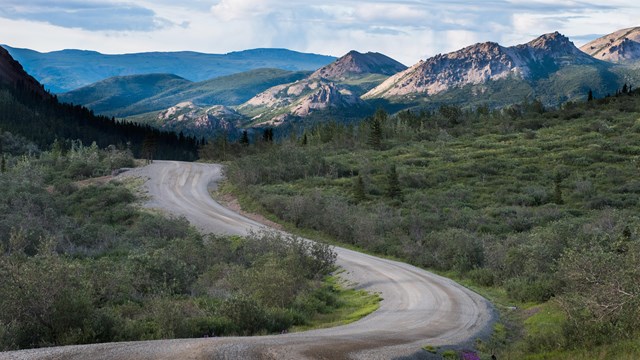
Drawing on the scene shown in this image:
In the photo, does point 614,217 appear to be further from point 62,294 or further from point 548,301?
point 62,294

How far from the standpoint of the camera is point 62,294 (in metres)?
16.7

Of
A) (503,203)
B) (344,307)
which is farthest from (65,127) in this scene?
(344,307)

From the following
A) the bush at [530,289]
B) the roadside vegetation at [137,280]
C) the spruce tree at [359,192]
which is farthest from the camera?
the spruce tree at [359,192]

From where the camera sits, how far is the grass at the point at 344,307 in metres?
21.6

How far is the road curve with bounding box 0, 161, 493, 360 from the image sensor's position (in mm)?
13602

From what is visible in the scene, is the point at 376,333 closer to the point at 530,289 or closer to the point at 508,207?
the point at 530,289

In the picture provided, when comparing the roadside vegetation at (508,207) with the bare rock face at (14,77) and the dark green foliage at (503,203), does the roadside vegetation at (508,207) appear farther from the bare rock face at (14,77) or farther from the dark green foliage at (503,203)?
the bare rock face at (14,77)

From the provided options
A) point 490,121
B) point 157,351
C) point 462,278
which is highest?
point 490,121

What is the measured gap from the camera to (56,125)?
14050cm

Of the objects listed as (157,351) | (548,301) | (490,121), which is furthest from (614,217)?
(490,121)

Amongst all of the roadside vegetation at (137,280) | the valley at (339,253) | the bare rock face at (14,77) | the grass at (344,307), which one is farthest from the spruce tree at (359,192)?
the bare rock face at (14,77)

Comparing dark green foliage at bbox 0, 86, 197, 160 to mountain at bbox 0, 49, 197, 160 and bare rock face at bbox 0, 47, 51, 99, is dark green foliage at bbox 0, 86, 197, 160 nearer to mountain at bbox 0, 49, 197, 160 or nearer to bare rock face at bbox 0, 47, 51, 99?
mountain at bbox 0, 49, 197, 160

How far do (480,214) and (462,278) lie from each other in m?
16.4

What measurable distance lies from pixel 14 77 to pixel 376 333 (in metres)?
177
